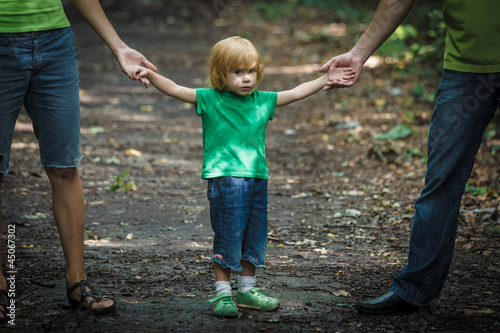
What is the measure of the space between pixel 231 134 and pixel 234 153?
4.2 inches

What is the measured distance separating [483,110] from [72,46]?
2.21m

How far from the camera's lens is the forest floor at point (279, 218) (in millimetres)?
3549

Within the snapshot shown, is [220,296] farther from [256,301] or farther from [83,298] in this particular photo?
[83,298]

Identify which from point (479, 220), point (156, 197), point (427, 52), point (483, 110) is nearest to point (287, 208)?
point (156, 197)

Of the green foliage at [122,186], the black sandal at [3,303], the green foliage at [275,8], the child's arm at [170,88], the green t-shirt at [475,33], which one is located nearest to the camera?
the green t-shirt at [475,33]

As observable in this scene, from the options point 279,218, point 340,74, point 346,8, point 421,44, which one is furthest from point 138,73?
point 346,8

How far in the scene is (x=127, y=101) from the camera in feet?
36.4

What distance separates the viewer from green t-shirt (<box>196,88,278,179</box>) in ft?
11.5

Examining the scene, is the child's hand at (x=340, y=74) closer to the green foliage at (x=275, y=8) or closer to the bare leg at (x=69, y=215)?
the bare leg at (x=69, y=215)

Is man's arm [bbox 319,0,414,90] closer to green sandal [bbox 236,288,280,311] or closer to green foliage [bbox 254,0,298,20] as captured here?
green sandal [bbox 236,288,280,311]

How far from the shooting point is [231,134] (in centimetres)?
353

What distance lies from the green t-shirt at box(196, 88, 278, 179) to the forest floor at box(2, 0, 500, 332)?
804mm

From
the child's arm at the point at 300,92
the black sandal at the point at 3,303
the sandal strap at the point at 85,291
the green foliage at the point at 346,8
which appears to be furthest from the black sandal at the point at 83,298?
the green foliage at the point at 346,8

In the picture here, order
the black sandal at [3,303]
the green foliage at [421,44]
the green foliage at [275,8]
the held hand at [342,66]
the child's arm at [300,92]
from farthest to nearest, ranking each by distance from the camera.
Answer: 1. the green foliage at [275,8]
2. the green foliage at [421,44]
3. the held hand at [342,66]
4. the child's arm at [300,92]
5. the black sandal at [3,303]
